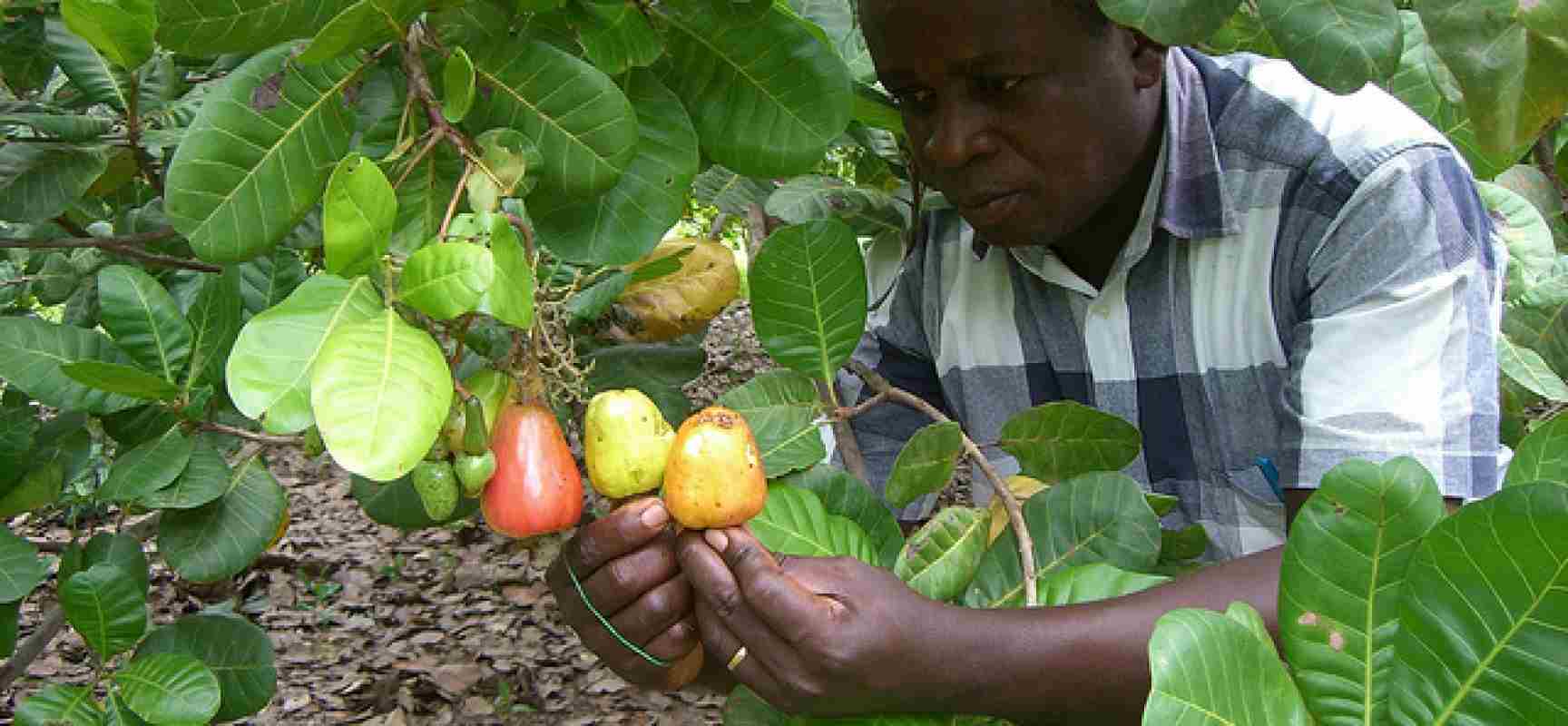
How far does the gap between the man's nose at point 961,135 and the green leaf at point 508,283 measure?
624 millimetres

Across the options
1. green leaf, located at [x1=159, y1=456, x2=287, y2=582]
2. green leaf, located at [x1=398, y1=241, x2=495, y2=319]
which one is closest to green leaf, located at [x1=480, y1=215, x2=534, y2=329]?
green leaf, located at [x1=398, y1=241, x2=495, y2=319]

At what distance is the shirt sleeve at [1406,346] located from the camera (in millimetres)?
1365

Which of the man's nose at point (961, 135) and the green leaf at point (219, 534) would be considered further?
the green leaf at point (219, 534)

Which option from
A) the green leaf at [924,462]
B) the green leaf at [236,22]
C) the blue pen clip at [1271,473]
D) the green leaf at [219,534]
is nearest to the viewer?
the green leaf at [236,22]

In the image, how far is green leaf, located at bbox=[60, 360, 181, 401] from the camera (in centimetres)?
155

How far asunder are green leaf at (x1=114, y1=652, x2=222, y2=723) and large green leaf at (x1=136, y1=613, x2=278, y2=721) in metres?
0.15

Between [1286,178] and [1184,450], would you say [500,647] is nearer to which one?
[1184,450]

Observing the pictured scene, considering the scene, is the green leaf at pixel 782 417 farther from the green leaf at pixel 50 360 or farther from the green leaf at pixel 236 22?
the green leaf at pixel 50 360

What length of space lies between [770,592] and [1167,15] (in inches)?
21.4

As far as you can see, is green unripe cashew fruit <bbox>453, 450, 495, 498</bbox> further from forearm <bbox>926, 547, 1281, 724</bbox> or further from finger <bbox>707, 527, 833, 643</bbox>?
forearm <bbox>926, 547, 1281, 724</bbox>

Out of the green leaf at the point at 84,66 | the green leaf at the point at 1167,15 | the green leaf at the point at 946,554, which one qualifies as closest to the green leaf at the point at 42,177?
the green leaf at the point at 84,66

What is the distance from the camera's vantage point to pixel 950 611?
117cm

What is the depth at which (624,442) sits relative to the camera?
112 cm

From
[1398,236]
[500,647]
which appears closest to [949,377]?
[1398,236]
